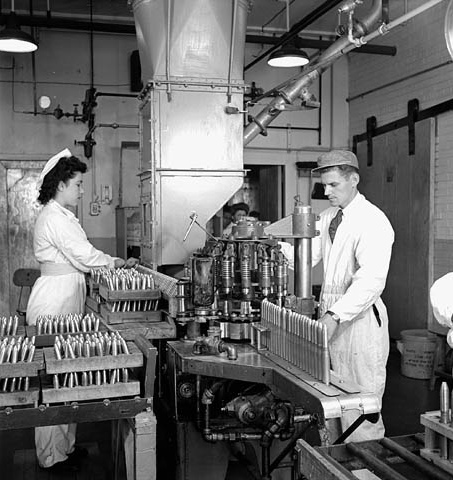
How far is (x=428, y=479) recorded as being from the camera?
4.09 feet

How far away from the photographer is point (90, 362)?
188 cm

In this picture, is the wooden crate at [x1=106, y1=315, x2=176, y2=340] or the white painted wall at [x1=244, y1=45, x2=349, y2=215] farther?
the white painted wall at [x1=244, y1=45, x2=349, y2=215]

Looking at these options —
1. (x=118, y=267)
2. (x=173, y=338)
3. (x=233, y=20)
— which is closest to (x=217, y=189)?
(x=118, y=267)

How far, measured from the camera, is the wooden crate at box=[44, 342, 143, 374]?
1.85 m

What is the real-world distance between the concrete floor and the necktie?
3.94 feet

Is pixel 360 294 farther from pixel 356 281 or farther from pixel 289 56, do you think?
pixel 289 56

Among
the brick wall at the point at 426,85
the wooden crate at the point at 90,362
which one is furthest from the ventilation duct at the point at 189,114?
the brick wall at the point at 426,85

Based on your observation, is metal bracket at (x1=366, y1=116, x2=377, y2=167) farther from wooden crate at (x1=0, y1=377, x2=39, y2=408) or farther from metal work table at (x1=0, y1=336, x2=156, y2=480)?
wooden crate at (x1=0, y1=377, x2=39, y2=408)

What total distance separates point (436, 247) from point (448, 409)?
4066mm

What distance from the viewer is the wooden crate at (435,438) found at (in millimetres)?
1242

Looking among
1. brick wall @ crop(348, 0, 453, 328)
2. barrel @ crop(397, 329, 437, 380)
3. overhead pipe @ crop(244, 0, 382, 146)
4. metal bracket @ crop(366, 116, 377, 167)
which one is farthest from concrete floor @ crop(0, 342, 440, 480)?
metal bracket @ crop(366, 116, 377, 167)

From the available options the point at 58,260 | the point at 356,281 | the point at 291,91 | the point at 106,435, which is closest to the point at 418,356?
the point at 291,91

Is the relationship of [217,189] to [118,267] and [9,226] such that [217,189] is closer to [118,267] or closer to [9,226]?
[118,267]

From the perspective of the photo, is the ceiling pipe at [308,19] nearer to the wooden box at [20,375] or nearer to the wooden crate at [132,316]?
the wooden crate at [132,316]
